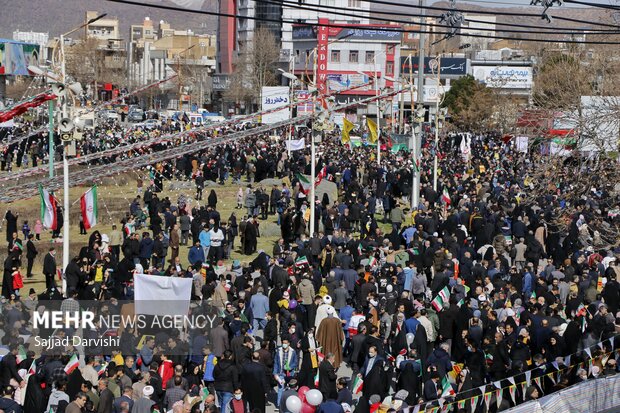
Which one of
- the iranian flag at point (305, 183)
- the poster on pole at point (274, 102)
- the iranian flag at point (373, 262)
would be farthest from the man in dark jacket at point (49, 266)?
the poster on pole at point (274, 102)

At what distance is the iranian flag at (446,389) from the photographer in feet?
48.5

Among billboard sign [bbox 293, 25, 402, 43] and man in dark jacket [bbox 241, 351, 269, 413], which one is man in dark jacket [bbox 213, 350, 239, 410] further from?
billboard sign [bbox 293, 25, 402, 43]

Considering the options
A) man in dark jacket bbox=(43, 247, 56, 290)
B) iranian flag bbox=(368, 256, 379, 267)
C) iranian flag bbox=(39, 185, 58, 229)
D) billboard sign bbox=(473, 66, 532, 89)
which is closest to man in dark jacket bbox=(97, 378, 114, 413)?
iranian flag bbox=(39, 185, 58, 229)

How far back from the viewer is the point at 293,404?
13469 millimetres

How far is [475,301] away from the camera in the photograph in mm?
19047

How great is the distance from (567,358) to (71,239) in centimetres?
1828

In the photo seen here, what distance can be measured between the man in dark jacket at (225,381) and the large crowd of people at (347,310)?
19mm

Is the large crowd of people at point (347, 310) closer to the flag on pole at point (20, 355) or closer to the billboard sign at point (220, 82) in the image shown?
the flag on pole at point (20, 355)

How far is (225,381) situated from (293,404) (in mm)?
1885

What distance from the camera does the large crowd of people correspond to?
47.8ft

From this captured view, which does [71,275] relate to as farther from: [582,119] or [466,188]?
[466,188]

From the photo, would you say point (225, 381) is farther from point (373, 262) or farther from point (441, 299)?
point (373, 262)

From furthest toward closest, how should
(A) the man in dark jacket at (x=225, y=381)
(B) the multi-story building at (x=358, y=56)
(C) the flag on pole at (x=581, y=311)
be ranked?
(B) the multi-story building at (x=358, y=56) < (C) the flag on pole at (x=581, y=311) < (A) the man in dark jacket at (x=225, y=381)

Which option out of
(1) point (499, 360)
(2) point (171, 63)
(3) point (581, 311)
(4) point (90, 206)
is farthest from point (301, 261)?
(2) point (171, 63)
